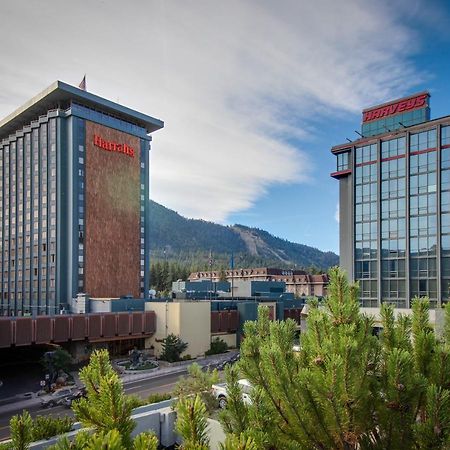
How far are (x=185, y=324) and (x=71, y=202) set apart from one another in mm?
26100

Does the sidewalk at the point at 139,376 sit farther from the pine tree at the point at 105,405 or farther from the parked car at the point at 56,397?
the pine tree at the point at 105,405

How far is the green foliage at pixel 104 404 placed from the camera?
15.2 feet

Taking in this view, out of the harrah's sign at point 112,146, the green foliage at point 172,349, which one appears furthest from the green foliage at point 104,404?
the harrah's sign at point 112,146

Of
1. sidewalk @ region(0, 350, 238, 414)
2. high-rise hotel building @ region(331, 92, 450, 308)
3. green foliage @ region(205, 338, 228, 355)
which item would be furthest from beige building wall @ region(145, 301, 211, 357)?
high-rise hotel building @ region(331, 92, 450, 308)

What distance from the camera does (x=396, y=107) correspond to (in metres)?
52.3

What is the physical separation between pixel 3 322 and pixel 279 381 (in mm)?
39393

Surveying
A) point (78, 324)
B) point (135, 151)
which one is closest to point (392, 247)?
point (78, 324)

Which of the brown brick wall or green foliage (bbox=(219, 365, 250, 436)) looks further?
the brown brick wall

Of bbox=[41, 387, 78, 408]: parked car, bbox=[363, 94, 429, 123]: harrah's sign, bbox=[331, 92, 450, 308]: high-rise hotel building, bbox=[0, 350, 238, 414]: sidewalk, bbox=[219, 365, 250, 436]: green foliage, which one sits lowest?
bbox=[0, 350, 238, 414]: sidewalk

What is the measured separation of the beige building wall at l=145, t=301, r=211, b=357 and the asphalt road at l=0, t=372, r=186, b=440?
7713 millimetres

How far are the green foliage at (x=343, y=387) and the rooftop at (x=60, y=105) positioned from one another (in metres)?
61.8

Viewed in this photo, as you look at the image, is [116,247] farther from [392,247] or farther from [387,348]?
[387,348]

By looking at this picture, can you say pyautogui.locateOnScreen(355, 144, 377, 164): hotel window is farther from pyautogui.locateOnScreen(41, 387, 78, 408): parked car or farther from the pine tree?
the pine tree

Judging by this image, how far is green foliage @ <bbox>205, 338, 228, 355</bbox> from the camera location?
50.8 meters
